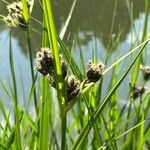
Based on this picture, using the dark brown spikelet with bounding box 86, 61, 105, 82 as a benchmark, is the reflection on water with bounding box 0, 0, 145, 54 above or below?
below

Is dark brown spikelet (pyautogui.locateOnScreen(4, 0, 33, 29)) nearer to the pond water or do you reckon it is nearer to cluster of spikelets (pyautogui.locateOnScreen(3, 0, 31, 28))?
cluster of spikelets (pyautogui.locateOnScreen(3, 0, 31, 28))

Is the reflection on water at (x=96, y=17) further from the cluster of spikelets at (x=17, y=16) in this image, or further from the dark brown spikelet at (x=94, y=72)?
the dark brown spikelet at (x=94, y=72)

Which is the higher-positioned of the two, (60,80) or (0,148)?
(60,80)

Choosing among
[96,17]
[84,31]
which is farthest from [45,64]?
[96,17]

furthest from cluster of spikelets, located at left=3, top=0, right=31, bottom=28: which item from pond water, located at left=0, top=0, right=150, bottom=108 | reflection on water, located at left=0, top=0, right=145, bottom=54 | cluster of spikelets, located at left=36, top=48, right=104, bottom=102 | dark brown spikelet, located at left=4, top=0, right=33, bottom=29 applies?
reflection on water, located at left=0, top=0, right=145, bottom=54

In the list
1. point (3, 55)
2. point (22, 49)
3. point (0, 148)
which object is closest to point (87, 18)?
point (22, 49)

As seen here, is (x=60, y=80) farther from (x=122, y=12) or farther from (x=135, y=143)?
(x=122, y=12)

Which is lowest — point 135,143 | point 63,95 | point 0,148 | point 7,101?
point 7,101

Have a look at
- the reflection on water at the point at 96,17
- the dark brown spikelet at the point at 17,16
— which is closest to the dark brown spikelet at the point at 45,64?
the dark brown spikelet at the point at 17,16

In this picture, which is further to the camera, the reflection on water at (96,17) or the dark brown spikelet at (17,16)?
the reflection on water at (96,17)

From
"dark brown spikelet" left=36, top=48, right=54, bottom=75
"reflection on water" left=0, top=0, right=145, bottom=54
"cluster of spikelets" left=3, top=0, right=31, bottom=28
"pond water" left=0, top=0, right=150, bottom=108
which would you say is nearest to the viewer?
"dark brown spikelet" left=36, top=48, right=54, bottom=75

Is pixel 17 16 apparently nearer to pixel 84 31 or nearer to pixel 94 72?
pixel 94 72
